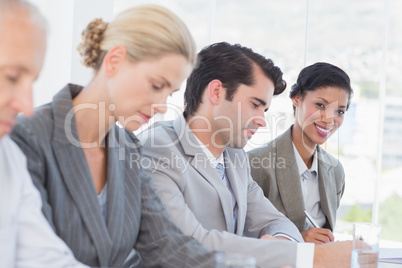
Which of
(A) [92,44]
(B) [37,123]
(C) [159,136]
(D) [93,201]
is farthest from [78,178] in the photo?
(C) [159,136]

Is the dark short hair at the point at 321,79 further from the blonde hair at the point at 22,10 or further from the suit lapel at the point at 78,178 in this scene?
the blonde hair at the point at 22,10

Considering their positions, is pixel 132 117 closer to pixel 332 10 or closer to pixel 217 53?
pixel 217 53

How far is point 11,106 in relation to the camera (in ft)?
3.86

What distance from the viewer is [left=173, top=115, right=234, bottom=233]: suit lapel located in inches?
91.8

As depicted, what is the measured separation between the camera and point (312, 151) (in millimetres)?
3291

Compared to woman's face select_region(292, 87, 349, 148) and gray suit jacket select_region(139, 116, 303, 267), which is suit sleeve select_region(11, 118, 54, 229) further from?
woman's face select_region(292, 87, 349, 148)

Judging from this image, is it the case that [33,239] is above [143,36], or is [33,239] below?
below

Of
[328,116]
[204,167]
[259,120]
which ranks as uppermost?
[328,116]

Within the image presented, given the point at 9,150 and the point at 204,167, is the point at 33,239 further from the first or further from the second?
the point at 204,167

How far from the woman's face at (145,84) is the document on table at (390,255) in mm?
1180

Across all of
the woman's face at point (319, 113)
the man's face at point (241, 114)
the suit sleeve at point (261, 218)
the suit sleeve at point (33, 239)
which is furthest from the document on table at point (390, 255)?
the suit sleeve at point (33, 239)

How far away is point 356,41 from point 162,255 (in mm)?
8576

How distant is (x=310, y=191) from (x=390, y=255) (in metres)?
0.87

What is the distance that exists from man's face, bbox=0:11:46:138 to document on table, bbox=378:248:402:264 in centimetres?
167
